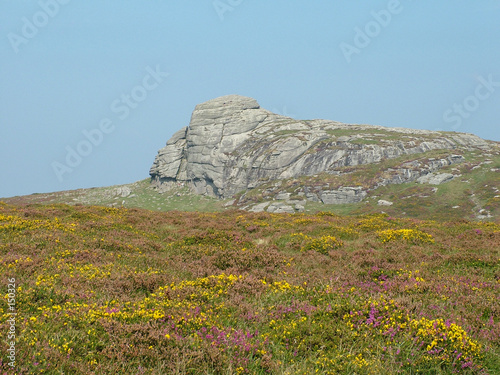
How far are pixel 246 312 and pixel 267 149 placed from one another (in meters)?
121

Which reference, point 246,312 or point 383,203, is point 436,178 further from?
point 246,312

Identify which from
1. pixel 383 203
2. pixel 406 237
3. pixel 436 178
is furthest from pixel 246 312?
pixel 436 178

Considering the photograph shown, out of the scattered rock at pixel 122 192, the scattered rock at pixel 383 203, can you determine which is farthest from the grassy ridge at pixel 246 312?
the scattered rock at pixel 122 192

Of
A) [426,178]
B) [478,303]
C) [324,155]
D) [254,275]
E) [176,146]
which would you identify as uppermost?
[176,146]

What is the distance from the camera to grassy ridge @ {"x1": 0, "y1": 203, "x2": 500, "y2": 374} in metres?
5.12

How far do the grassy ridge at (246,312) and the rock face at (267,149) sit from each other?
76812 mm

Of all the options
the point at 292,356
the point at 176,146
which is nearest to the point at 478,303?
the point at 292,356

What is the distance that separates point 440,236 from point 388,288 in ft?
39.0

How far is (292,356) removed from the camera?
558cm

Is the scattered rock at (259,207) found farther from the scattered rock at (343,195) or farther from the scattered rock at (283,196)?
the scattered rock at (343,195)

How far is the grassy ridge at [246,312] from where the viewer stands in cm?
512

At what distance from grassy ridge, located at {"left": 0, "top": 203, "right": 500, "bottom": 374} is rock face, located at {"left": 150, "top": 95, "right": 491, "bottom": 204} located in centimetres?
7681

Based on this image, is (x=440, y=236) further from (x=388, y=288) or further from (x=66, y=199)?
(x=66, y=199)

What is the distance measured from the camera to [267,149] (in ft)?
415
